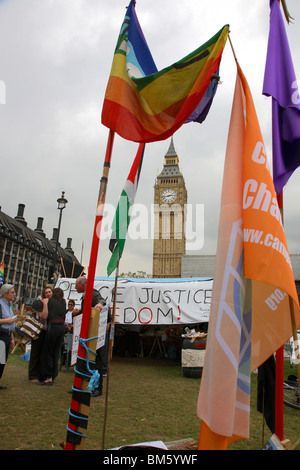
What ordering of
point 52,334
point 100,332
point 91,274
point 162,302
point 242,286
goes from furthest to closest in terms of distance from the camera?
point 162,302 < point 52,334 < point 100,332 < point 91,274 < point 242,286

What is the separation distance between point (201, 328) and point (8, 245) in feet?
231

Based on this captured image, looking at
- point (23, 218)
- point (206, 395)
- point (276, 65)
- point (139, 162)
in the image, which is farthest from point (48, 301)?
point (23, 218)

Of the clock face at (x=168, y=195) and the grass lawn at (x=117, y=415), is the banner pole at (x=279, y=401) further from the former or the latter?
the clock face at (x=168, y=195)

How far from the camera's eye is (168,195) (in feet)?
274

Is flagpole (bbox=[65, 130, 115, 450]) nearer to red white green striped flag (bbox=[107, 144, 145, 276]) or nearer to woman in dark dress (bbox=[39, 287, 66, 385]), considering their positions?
red white green striped flag (bbox=[107, 144, 145, 276])

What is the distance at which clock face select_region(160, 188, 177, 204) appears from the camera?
83.2 m

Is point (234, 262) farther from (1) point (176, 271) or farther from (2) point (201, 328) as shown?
(1) point (176, 271)

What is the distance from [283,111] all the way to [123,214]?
6.39 feet

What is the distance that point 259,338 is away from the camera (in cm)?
246

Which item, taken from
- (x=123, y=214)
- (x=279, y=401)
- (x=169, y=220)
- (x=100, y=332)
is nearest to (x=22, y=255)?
(x=169, y=220)

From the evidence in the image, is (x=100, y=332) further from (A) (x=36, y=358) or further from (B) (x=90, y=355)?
(B) (x=90, y=355)

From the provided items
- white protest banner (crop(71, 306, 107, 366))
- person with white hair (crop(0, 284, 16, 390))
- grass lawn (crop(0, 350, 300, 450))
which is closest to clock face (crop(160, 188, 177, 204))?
grass lawn (crop(0, 350, 300, 450))

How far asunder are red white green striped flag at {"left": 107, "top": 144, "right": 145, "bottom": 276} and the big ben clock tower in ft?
255

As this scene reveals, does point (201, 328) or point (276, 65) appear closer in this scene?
point (276, 65)
